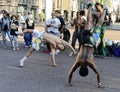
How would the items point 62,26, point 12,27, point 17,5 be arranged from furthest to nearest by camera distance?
point 17,5, point 12,27, point 62,26

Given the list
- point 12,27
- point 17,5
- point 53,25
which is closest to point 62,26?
point 53,25

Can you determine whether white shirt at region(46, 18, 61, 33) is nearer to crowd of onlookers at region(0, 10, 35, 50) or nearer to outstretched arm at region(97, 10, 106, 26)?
outstretched arm at region(97, 10, 106, 26)

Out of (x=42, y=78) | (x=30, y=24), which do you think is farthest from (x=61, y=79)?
(x=30, y=24)

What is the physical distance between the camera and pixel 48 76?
10.7m

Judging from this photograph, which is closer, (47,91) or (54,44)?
(47,91)

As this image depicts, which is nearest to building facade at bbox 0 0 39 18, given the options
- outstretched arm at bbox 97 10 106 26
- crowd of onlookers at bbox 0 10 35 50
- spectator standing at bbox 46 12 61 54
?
crowd of onlookers at bbox 0 10 35 50

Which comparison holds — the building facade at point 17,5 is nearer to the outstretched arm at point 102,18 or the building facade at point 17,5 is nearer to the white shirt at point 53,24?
the white shirt at point 53,24

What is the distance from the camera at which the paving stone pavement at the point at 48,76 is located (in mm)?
9188

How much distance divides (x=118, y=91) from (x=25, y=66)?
409cm

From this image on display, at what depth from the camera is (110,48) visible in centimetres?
1588

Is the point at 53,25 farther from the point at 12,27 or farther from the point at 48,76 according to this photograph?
the point at 48,76

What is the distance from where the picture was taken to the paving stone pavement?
9188mm

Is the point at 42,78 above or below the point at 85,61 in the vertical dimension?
below

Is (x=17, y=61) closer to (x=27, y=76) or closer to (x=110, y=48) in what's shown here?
(x=27, y=76)
